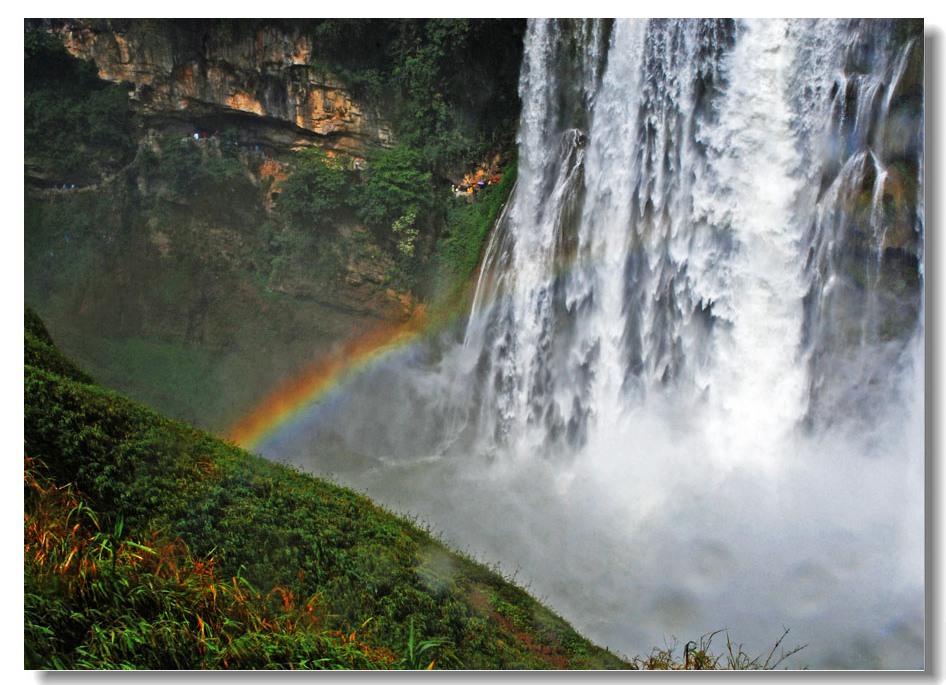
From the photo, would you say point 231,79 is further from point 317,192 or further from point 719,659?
point 719,659

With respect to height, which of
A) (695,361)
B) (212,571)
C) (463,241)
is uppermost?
(463,241)

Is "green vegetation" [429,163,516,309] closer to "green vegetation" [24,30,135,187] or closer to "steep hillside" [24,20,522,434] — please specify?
"steep hillside" [24,20,522,434]

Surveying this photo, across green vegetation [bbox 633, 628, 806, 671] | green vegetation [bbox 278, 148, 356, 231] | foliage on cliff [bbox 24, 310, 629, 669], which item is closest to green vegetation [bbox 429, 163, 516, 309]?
green vegetation [bbox 278, 148, 356, 231]

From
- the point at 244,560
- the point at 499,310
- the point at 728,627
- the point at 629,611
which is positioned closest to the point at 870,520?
the point at 728,627

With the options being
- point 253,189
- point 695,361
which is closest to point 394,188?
point 253,189

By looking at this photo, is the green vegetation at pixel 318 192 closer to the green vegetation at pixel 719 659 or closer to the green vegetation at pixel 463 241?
the green vegetation at pixel 463 241

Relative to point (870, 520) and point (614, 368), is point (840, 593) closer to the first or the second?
point (870, 520)
